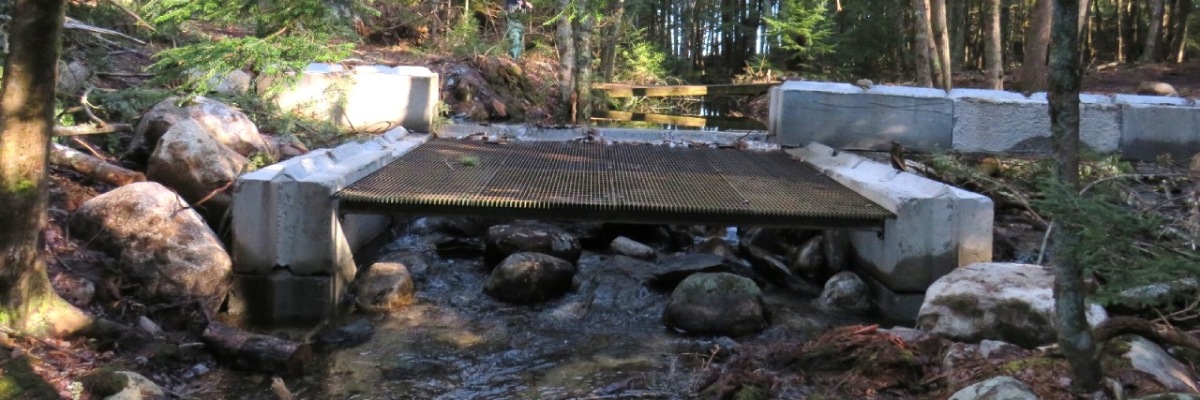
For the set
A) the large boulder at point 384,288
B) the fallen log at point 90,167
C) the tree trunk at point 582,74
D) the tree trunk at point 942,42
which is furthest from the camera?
the tree trunk at point 582,74

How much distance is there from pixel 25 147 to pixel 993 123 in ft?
32.6

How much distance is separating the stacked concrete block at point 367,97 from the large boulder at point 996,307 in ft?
24.1

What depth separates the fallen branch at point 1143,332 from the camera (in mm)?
4148

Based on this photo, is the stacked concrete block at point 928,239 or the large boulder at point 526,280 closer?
the stacked concrete block at point 928,239

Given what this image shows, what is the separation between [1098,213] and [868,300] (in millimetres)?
3925

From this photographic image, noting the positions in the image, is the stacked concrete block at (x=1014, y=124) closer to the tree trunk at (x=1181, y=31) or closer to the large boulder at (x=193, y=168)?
Answer: the large boulder at (x=193, y=168)

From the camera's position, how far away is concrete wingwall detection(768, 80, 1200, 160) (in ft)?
34.9

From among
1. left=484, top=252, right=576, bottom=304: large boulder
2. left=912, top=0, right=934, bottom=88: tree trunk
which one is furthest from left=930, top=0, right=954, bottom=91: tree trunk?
left=484, top=252, right=576, bottom=304: large boulder

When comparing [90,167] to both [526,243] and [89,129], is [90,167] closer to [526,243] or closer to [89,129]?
[89,129]

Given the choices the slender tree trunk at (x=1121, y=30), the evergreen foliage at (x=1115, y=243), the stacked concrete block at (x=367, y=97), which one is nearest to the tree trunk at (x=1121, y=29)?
the slender tree trunk at (x=1121, y=30)

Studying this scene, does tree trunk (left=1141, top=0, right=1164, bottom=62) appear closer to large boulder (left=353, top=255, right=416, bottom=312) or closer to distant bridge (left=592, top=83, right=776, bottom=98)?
distant bridge (left=592, top=83, right=776, bottom=98)

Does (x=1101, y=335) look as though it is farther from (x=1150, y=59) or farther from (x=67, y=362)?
(x=1150, y=59)

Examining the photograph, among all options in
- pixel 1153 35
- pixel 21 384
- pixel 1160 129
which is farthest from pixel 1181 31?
pixel 21 384

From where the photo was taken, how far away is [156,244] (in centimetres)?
614
